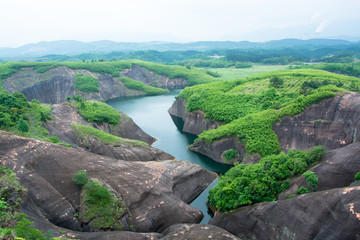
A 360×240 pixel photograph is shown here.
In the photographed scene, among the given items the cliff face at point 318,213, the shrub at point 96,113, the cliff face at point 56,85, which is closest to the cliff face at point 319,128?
the cliff face at point 318,213

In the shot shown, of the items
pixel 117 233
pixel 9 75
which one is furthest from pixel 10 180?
pixel 9 75

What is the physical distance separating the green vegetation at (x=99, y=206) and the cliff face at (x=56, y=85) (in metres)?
75.8

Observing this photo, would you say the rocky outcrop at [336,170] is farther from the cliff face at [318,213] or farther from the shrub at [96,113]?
the shrub at [96,113]

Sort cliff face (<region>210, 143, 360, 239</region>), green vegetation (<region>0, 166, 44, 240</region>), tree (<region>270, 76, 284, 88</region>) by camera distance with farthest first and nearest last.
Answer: tree (<region>270, 76, 284, 88</region>)
cliff face (<region>210, 143, 360, 239</region>)
green vegetation (<region>0, 166, 44, 240</region>)

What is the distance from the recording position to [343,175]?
26.3m

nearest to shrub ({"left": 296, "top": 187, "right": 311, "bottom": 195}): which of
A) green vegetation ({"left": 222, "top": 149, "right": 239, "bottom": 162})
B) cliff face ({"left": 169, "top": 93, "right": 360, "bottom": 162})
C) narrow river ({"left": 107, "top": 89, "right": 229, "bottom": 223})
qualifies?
narrow river ({"left": 107, "top": 89, "right": 229, "bottom": 223})

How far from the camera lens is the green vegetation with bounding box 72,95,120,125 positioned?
54656 mm

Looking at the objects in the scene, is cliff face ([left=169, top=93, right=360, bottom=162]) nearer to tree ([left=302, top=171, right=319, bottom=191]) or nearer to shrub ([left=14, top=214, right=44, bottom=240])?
tree ([left=302, top=171, right=319, bottom=191])

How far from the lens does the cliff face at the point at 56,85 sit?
96294mm

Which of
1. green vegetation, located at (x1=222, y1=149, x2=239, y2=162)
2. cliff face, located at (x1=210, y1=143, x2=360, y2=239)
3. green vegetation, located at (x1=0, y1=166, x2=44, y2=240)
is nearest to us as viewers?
green vegetation, located at (x1=0, y1=166, x2=44, y2=240)

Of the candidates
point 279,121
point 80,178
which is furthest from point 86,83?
point 80,178

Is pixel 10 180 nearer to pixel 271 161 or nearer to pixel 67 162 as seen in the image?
pixel 67 162

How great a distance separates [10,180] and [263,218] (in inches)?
891

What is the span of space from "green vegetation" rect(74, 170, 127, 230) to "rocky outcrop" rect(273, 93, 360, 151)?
92.7 feet
